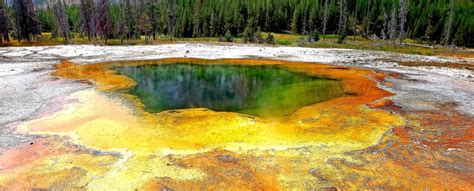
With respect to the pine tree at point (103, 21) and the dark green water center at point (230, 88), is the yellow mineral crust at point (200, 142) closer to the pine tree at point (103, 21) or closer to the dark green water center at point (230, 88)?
the dark green water center at point (230, 88)

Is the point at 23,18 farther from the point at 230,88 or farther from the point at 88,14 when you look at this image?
the point at 230,88

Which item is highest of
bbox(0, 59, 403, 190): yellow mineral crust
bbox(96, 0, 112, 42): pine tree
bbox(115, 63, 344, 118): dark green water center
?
bbox(96, 0, 112, 42): pine tree

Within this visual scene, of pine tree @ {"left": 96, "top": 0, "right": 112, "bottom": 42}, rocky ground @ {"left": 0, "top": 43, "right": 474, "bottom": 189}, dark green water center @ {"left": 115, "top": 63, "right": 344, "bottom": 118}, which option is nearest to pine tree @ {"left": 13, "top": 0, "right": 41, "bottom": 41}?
pine tree @ {"left": 96, "top": 0, "right": 112, "bottom": 42}

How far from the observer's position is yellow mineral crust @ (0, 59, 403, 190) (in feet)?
32.2

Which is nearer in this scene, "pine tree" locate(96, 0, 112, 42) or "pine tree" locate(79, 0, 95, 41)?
"pine tree" locate(96, 0, 112, 42)

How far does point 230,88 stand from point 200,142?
12028 mm

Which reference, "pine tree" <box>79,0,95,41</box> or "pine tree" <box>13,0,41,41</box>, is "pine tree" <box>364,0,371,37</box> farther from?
"pine tree" <box>13,0,41,41</box>

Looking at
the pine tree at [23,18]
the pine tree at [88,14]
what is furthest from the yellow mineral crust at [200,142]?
the pine tree at [88,14]

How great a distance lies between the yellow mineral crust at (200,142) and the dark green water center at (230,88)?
140 cm

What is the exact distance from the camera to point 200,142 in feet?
41.3

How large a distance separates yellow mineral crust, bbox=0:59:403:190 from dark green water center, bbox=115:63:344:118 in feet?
4.60

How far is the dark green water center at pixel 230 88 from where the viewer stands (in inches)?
738

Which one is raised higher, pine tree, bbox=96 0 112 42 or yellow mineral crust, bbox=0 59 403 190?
pine tree, bbox=96 0 112 42

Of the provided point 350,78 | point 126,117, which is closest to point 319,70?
point 350,78
